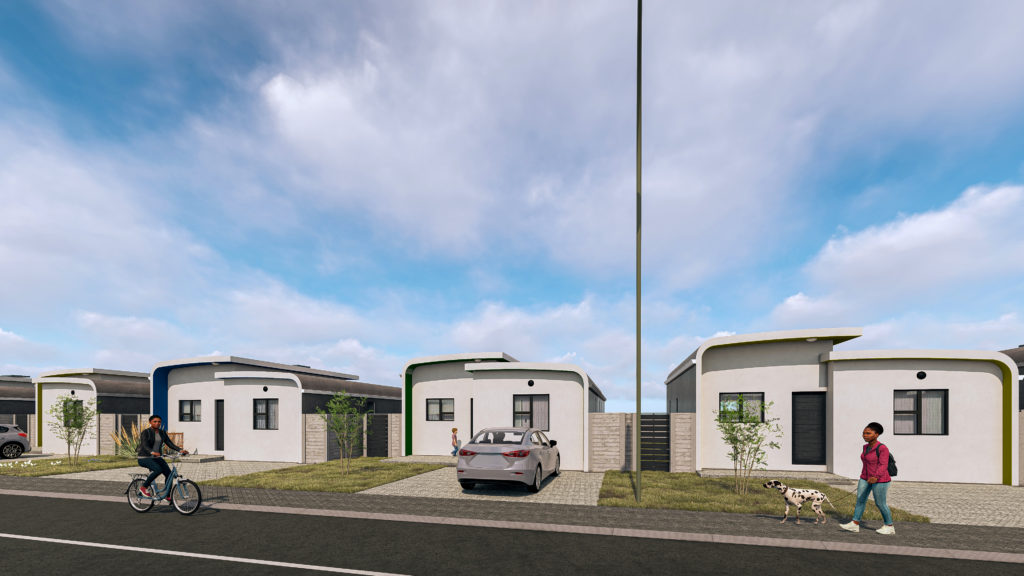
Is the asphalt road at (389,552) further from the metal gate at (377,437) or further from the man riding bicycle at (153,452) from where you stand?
the metal gate at (377,437)

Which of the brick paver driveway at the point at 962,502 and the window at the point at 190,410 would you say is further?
the window at the point at 190,410

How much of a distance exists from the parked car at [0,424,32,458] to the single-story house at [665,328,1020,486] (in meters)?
26.8

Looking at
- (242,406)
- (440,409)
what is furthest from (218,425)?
(440,409)

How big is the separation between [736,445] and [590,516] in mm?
5244

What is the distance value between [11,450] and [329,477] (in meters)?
17.1

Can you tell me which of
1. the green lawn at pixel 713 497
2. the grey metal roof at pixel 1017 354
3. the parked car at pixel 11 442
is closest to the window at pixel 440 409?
the green lawn at pixel 713 497

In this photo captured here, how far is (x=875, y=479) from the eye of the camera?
920cm

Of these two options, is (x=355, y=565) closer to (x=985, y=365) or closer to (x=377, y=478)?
(x=377, y=478)

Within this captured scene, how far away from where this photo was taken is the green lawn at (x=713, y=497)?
10.8 m

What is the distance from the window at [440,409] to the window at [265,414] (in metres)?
5.81

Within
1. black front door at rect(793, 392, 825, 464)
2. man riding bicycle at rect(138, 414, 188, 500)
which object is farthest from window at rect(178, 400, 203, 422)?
black front door at rect(793, 392, 825, 464)

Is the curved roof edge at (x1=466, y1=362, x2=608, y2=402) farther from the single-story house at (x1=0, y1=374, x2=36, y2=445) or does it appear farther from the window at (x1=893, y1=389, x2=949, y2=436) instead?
the single-story house at (x1=0, y1=374, x2=36, y2=445)

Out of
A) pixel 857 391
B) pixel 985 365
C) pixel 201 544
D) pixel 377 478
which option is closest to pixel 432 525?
pixel 201 544

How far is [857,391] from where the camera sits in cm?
1602
